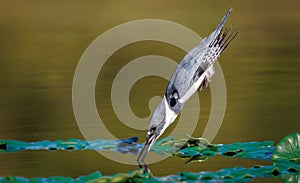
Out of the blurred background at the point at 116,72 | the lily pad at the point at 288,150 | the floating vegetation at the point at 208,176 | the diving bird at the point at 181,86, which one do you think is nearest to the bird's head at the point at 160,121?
the diving bird at the point at 181,86

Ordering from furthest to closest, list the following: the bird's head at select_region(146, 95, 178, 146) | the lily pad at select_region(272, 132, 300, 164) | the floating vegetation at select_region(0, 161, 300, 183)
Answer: the bird's head at select_region(146, 95, 178, 146) < the lily pad at select_region(272, 132, 300, 164) < the floating vegetation at select_region(0, 161, 300, 183)

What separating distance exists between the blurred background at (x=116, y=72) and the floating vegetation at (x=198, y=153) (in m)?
0.10

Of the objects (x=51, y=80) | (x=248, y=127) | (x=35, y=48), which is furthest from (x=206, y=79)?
(x=35, y=48)

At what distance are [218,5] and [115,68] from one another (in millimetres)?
3373

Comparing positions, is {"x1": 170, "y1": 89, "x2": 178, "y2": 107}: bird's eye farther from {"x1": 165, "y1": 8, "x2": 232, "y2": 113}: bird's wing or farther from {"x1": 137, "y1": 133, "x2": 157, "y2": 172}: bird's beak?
{"x1": 137, "y1": 133, "x2": 157, "y2": 172}: bird's beak

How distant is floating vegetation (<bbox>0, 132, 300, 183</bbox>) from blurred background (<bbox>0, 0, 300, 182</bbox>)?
0.32 ft

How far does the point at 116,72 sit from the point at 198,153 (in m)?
3.34

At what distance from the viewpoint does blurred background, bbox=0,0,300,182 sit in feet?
18.6

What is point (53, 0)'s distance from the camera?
42.8ft

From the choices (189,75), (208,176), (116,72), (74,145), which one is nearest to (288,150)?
(208,176)

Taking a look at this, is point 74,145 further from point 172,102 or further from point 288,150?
point 288,150

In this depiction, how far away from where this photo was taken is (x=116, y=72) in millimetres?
8750

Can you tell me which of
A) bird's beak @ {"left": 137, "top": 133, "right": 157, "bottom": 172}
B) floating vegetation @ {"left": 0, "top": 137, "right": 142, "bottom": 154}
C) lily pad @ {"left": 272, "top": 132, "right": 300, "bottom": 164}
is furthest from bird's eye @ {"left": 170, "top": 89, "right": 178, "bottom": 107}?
lily pad @ {"left": 272, "top": 132, "right": 300, "bottom": 164}

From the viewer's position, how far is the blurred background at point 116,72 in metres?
5.68
